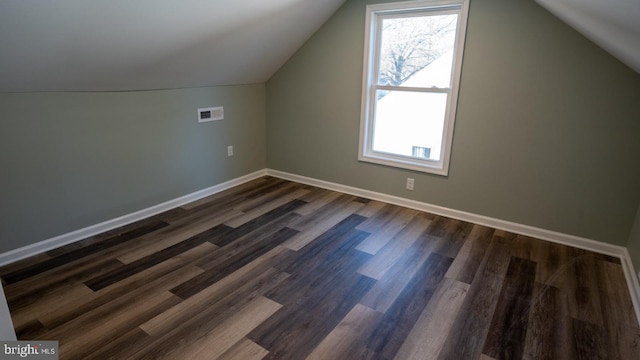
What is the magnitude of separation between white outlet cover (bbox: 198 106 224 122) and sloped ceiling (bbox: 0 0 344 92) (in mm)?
266

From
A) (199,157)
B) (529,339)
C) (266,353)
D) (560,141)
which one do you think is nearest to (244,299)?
(266,353)

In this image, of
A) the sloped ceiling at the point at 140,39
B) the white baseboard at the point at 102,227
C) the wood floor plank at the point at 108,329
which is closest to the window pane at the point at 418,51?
the sloped ceiling at the point at 140,39

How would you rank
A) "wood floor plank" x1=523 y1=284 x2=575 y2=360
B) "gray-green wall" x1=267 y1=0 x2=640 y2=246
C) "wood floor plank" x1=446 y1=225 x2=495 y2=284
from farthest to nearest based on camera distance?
"gray-green wall" x1=267 y1=0 x2=640 y2=246, "wood floor plank" x1=446 y1=225 x2=495 y2=284, "wood floor plank" x1=523 y1=284 x2=575 y2=360

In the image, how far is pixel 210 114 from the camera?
377 cm

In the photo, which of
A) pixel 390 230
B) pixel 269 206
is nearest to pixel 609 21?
pixel 390 230

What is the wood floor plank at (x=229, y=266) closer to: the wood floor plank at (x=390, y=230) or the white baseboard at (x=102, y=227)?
the wood floor plank at (x=390, y=230)

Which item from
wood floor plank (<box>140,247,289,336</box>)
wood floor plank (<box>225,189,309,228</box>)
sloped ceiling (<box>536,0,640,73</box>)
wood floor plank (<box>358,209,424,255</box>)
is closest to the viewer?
sloped ceiling (<box>536,0,640,73</box>)

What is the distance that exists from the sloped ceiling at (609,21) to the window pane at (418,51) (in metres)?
0.77

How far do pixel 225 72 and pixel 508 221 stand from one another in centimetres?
296

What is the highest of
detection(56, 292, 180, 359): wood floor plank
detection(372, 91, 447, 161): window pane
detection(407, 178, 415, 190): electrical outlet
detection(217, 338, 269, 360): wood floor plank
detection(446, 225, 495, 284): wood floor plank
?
detection(372, 91, 447, 161): window pane

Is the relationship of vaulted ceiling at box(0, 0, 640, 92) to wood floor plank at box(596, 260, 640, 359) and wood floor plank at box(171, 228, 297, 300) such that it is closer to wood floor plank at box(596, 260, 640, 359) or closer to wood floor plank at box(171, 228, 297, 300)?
wood floor plank at box(596, 260, 640, 359)

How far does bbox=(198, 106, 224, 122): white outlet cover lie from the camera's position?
145 inches

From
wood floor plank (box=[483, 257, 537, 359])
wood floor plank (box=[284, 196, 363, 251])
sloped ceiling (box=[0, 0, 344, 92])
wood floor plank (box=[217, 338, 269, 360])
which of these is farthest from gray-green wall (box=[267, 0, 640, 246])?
wood floor plank (box=[217, 338, 269, 360])

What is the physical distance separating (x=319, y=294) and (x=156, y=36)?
6.53 ft
